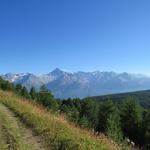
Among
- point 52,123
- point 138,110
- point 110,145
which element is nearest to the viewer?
point 110,145

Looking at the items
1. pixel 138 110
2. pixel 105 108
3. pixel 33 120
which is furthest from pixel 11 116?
pixel 105 108

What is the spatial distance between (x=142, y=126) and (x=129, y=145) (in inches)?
2118

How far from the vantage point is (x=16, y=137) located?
13.6 meters

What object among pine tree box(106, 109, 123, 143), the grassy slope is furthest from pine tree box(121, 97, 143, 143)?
the grassy slope

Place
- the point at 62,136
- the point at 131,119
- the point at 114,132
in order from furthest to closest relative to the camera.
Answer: the point at 131,119
the point at 114,132
the point at 62,136

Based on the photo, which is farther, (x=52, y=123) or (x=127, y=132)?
(x=127, y=132)

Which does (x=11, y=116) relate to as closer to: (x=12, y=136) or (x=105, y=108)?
(x=12, y=136)

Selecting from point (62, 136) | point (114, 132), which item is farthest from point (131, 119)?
point (62, 136)

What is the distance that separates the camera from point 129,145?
14.0 m

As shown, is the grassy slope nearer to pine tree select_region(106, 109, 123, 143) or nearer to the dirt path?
the dirt path

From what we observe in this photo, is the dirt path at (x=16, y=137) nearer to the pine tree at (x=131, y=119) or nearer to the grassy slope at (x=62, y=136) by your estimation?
the grassy slope at (x=62, y=136)

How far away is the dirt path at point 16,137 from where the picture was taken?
12.1 meters

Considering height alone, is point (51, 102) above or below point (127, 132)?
above

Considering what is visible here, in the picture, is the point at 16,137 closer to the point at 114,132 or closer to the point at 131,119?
the point at 114,132
